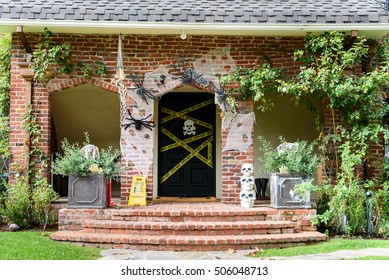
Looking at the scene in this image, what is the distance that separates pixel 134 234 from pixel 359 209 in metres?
3.69

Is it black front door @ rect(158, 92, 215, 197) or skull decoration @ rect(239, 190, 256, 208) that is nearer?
skull decoration @ rect(239, 190, 256, 208)

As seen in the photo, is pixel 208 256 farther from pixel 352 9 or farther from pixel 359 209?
pixel 352 9

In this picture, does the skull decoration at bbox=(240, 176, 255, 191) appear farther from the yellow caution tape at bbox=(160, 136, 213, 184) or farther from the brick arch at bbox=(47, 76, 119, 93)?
the brick arch at bbox=(47, 76, 119, 93)

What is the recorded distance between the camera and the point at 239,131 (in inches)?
352

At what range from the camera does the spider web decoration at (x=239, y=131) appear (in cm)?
891

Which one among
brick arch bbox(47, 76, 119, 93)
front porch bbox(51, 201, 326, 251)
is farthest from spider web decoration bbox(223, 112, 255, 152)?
brick arch bbox(47, 76, 119, 93)

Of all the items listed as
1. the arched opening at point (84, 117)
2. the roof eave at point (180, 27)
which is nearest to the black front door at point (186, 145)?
the arched opening at point (84, 117)

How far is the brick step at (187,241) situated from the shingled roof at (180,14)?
11.9 feet

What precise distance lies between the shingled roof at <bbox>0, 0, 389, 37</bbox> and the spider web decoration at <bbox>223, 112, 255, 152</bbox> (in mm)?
1649

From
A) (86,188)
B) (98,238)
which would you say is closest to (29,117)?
(86,188)

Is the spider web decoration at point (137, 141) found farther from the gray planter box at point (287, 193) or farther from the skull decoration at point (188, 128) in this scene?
the gray planter box at point (287, 193)

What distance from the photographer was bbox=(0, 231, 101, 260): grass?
597 cm

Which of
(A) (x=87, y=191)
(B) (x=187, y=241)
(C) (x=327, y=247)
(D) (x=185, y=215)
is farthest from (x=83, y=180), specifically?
(C) (x=327, y=247)
